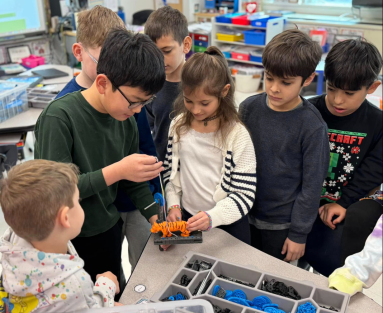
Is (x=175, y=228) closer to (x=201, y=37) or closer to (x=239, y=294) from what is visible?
(x=239, y=294)

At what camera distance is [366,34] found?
3453mm

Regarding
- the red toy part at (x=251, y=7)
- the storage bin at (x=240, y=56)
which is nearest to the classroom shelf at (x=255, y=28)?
the storage bin at (x=240, y=56)

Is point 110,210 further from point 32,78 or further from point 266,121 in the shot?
point 32,78

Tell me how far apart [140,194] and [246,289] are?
1.69 ft

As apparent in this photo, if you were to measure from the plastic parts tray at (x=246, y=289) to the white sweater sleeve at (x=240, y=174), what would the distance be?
211 mm

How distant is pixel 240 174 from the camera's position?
4.33 ft

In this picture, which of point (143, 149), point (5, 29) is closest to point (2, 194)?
point (143, 149)

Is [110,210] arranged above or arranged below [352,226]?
above

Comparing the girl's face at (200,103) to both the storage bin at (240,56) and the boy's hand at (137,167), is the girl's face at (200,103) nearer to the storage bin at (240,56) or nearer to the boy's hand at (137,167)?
the boy's hand at (137,167)

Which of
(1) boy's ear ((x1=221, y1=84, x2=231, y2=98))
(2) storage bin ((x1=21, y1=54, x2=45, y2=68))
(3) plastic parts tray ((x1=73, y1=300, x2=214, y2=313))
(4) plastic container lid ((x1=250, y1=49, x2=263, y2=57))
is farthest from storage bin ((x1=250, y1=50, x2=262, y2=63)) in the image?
(3) plastic parts tray ((x1=73, y1=300, x2=214, y2=313))

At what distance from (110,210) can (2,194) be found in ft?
1.65

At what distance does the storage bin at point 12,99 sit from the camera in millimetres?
2307

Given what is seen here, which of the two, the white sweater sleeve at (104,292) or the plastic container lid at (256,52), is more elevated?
the plastic container lid at (256,52)

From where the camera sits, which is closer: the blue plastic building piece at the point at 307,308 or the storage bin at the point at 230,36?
the blue plastic building piece at the point at 307,308
